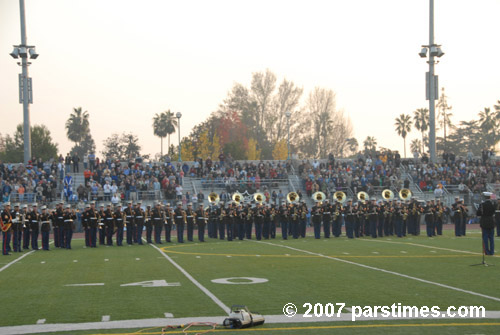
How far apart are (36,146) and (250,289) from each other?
60.1 meters

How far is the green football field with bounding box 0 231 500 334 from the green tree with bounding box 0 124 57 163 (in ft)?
163

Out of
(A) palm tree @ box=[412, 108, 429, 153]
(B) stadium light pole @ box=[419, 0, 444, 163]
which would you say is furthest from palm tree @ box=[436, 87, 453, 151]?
(B) stadium light pole @ box=[419, 0, 444, 163]

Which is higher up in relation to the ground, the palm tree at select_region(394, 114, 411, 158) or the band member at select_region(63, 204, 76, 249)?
the palm tree at select_region(394, 114, 411, 158)

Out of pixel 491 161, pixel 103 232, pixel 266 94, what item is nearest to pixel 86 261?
pixel 103 232

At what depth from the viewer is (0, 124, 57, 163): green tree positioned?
65.6 metres

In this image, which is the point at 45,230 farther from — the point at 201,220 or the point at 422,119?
the point at 422,119

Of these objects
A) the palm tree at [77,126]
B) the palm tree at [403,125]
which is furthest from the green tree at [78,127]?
the palm tree at [403,125]

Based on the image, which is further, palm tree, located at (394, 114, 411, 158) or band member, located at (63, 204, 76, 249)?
palm tree, located at (394, 114, 411, 158)

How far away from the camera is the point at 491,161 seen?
1709 inches

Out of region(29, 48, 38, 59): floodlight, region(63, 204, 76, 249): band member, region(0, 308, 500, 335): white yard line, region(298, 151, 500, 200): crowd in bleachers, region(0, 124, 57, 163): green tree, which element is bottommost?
region(0, 308, 500, 335): white yard line

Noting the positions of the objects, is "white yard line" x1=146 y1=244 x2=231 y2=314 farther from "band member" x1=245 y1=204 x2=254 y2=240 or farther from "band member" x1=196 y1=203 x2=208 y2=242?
"band member" x1=245 y1=204 x2=254 y2=240

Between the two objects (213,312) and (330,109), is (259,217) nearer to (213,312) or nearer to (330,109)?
(213,312)

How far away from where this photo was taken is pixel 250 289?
11000 mm

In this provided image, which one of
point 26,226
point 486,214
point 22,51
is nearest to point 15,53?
point 22,51
